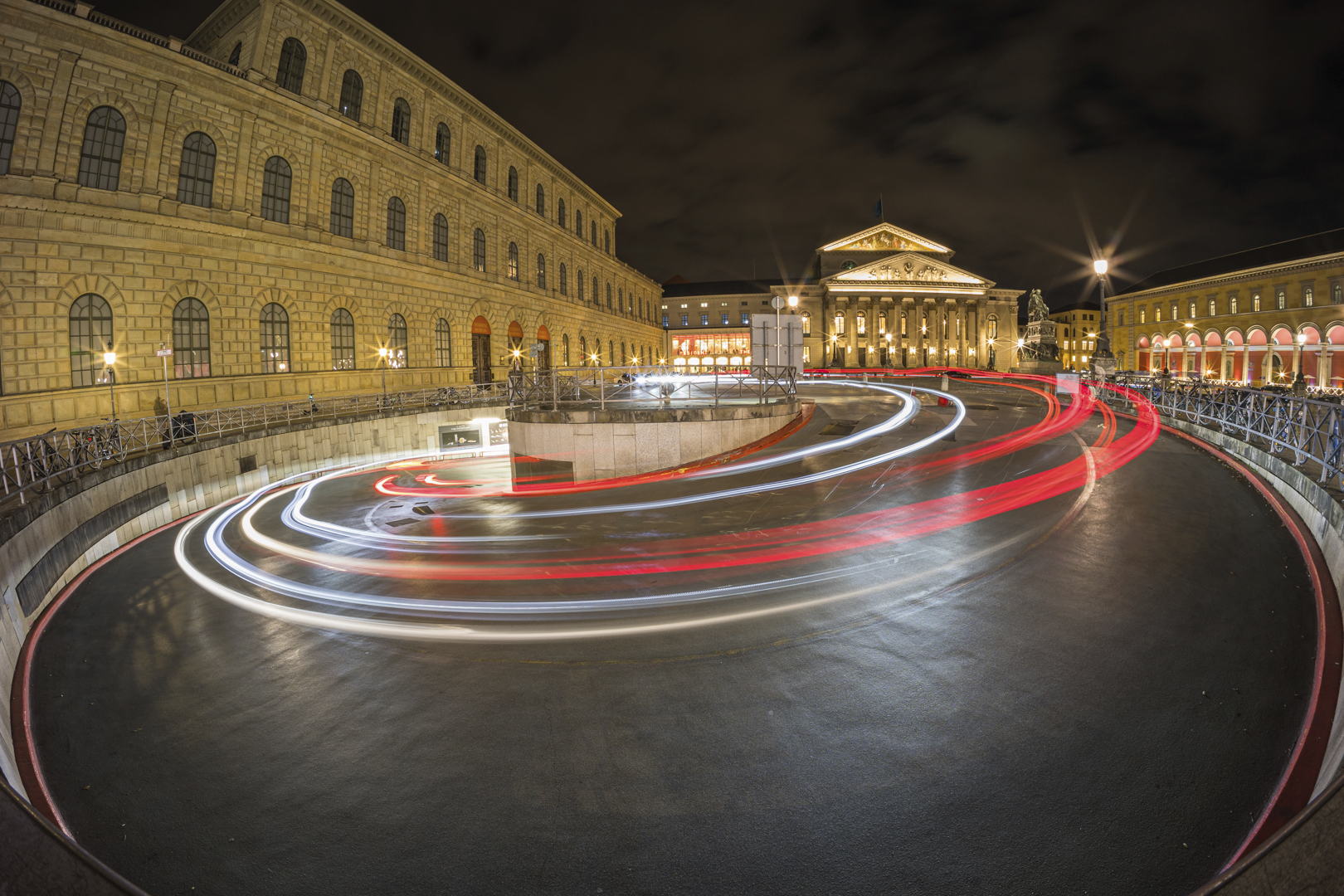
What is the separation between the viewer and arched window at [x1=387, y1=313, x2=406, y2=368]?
34.6 metres

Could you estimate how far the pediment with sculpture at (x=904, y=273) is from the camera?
3602 inches

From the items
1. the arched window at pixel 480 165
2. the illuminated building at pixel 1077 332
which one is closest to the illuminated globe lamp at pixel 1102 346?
the arched window at pixel 480 165

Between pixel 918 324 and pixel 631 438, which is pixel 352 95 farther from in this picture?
pixel 918 324

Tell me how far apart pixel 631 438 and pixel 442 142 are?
3490 centimetres

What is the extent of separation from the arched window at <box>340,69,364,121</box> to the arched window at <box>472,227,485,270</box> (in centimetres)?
1015

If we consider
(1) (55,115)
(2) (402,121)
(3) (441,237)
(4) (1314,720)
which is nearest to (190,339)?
(1) (55,115)

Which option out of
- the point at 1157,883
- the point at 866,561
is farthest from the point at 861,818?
the point at 866,561

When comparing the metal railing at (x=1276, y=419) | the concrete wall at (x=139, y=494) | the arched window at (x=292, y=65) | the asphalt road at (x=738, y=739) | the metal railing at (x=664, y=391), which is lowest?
the asphalt road at (x=738, y=739)

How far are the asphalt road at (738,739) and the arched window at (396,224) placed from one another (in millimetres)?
32044

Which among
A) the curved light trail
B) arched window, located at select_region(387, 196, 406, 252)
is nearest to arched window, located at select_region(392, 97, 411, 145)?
arched window, located at select_region(387, 196, 406, 252)

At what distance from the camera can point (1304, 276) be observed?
58.6 meters

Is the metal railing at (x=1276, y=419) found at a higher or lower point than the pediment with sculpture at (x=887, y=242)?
lower

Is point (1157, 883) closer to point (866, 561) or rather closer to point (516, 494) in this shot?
point (866, 561)

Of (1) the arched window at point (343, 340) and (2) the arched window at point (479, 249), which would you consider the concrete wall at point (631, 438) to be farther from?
(2) the arched window at point (479, 249)
